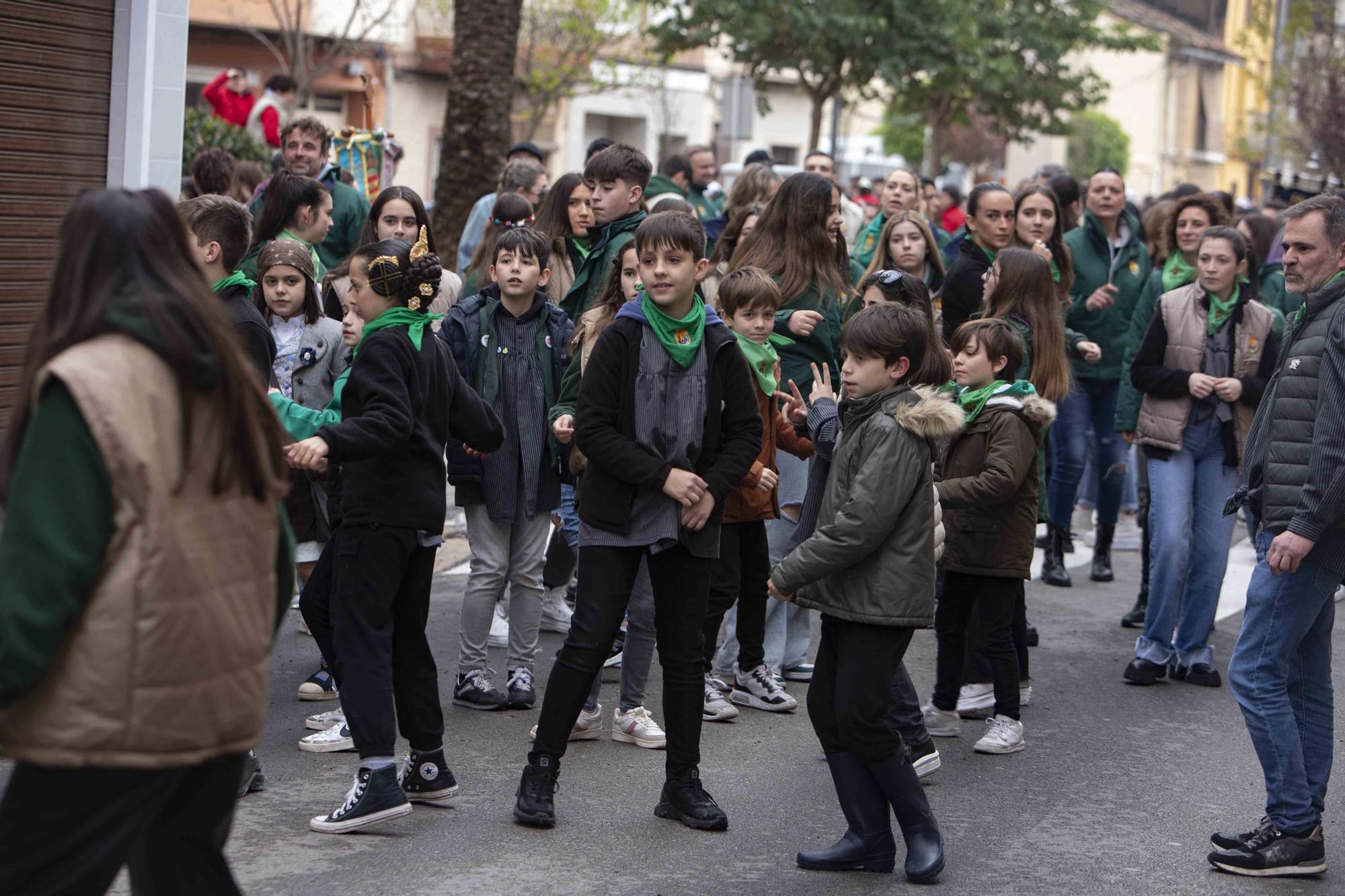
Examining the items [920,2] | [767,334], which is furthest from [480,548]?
[920,2]

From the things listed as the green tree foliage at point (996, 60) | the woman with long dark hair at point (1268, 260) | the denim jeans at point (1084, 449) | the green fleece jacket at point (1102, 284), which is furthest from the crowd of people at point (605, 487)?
the green tree foliage at point (996, 60)

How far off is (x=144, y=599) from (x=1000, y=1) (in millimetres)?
25280

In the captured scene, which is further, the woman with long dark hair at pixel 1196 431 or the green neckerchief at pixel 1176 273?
the green neckerchief at pixel 1176 273

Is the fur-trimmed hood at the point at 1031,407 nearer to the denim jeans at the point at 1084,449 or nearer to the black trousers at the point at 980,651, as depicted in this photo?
the black trousers at the point at 980,651

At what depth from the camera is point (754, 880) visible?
15.6ft

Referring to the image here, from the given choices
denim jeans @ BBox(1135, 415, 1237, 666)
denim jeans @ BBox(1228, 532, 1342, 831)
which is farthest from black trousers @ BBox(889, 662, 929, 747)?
denim jeans @ BBox(1135, 415, 1237, 666)

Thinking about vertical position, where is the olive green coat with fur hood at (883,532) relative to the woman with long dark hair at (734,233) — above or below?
below

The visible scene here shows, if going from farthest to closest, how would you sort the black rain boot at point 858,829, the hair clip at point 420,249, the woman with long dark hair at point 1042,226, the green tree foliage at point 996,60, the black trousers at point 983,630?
the green tree foliage at point 996,60, the woman with long dark hair at point 1042,226, the black trousers at point 983,630, the hair clip at point 420,249, the black rain boot at point 858,829

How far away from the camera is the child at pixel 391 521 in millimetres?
4953

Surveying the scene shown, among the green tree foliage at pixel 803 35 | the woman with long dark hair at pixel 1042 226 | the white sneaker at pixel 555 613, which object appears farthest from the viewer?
the green tree foliage at pixel 803 35

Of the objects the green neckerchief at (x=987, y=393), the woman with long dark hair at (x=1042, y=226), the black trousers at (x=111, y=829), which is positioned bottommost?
the black trousers at (x=111, y=829)

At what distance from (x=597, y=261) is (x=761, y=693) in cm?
199

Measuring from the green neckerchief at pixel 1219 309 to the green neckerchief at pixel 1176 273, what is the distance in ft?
3.76

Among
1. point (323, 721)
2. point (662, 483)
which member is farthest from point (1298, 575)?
point (323, 721)
